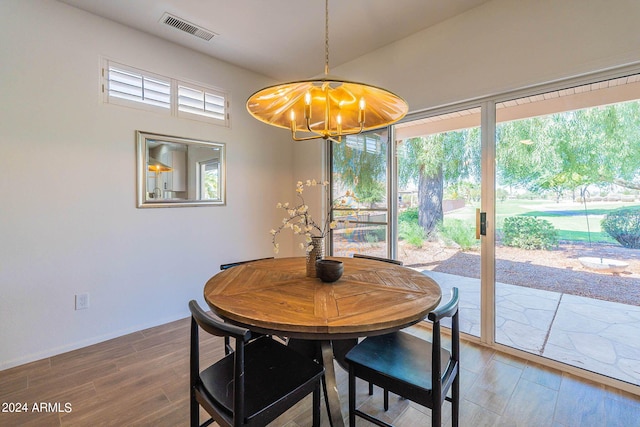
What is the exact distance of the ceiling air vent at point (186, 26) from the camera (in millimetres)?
2613

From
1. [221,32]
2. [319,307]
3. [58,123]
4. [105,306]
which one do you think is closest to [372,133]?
[221,32]

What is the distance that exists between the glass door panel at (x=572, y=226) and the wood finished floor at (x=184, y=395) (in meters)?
0.29

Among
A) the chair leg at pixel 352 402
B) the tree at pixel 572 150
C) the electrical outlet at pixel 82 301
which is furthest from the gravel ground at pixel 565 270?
the electrical outlet at pixel 82 301

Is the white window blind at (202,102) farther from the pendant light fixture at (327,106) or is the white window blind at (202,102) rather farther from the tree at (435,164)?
the tree at (435,164)

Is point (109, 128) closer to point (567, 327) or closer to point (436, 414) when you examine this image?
point (436, 414)

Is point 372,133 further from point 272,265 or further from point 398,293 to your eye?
point 398,293

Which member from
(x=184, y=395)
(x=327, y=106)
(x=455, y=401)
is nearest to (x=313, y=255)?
(x=327, y=106)

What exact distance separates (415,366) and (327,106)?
1544 mm

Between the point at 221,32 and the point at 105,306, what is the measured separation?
9.27 ft

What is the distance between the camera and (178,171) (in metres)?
3.11

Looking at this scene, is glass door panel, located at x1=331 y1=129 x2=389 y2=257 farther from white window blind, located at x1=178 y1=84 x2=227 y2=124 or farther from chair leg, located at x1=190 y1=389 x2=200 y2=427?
chair leg, located at x1=190 y1=389 x2=200 y2=427

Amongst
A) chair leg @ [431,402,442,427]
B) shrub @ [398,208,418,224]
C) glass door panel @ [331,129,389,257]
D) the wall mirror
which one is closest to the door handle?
shrub @ [398,208,418,224]

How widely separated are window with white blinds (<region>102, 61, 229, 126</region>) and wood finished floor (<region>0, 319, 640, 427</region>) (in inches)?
90.4

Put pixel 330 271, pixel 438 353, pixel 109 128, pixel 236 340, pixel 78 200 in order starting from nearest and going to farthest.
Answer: pixel 236 340, pixel 438 353, pixel 330 271, pixel 78 200, pixel 109 128
